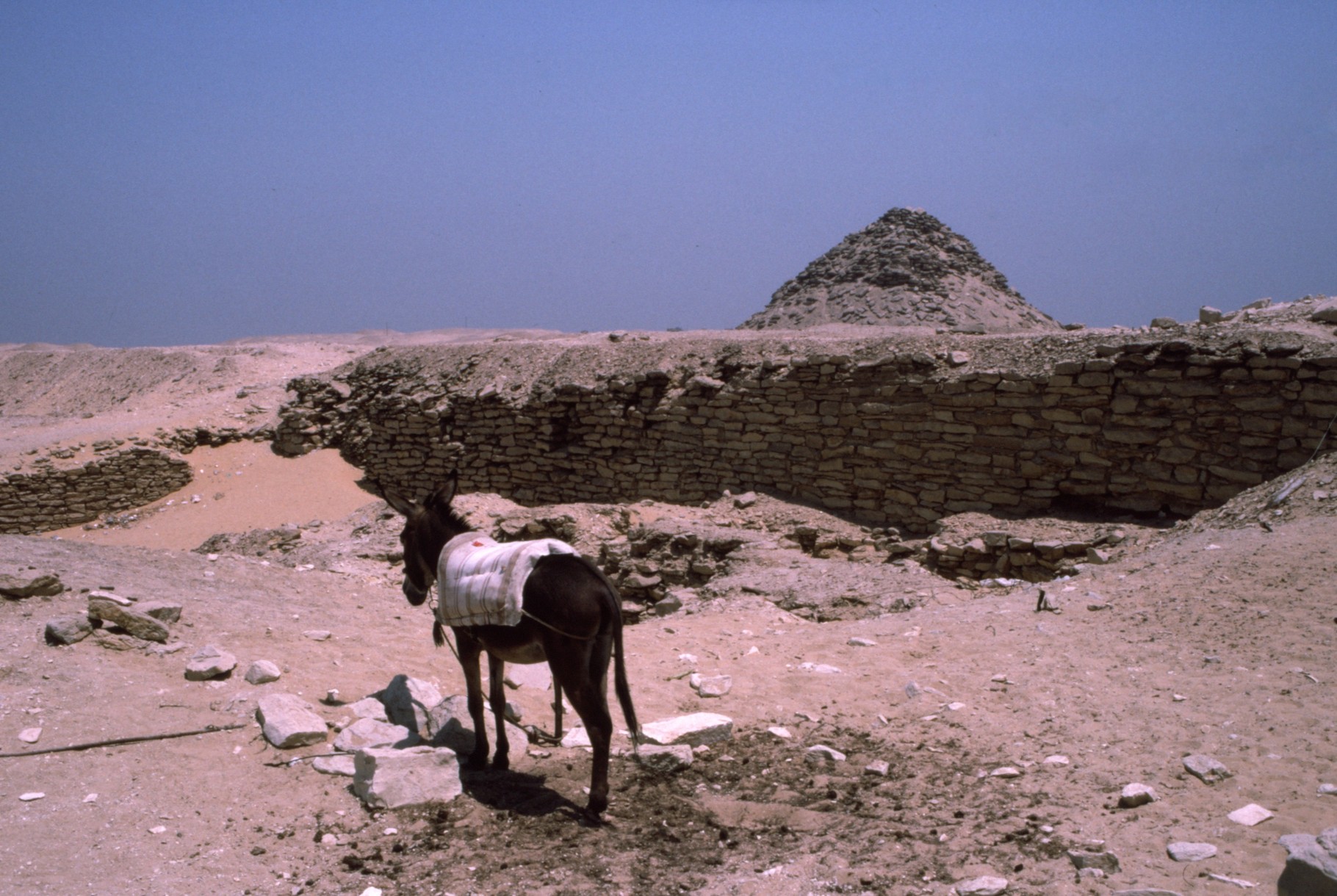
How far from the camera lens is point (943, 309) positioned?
25.9 m

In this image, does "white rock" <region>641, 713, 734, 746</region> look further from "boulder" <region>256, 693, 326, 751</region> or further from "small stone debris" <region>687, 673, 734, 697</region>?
"boulder" <region>256, 693, 326, 751</region>

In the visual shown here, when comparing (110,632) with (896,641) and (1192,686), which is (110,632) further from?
(1192,686)

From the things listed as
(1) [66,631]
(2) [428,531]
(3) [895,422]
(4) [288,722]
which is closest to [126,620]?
(1) [66,631]

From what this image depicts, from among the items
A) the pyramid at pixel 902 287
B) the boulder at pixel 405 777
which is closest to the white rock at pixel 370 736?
the boulder at pixel 405 777

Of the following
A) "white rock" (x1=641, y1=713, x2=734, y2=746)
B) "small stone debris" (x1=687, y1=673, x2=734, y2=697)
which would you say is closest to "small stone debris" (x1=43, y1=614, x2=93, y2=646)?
"white rock" (x1=641, y1=713, x2=734, y2=746)

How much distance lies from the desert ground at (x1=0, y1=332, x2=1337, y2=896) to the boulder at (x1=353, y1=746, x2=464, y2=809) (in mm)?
88

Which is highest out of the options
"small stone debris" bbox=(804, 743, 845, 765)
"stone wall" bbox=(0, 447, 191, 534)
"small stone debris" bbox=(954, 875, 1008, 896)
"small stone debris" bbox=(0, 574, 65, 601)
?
"small stone debris" bbox=(0, 574, 65, 601)

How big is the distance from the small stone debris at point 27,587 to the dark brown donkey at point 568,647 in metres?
3.51

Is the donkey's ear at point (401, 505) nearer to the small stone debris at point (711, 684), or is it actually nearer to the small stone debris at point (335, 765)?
the small stone debris at point (335, 765)

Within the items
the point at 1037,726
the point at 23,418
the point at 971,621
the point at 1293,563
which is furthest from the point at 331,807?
the point at 23,418

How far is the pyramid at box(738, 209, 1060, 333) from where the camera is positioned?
25969mm

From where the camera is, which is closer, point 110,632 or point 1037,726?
point 1037,726

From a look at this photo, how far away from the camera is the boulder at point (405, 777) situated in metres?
4.16

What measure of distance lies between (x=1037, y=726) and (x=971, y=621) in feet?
7.37
